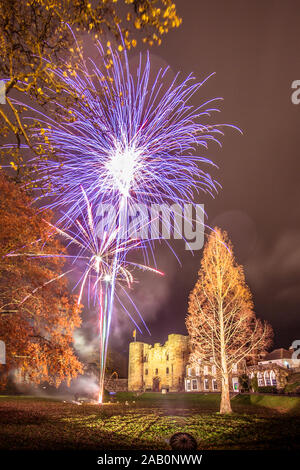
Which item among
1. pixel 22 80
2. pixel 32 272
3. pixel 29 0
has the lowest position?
pixel 32 272

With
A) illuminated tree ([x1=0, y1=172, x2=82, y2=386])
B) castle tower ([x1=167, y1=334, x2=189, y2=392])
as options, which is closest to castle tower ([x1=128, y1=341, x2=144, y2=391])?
castle tower ([x1=167, y1=334, x2=189, y2=392])

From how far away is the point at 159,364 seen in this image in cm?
5597

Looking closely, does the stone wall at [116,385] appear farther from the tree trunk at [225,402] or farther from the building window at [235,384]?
the tree trunk at [225,402]

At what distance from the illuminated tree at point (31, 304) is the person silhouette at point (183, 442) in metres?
4.34

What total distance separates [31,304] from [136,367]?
166 feet

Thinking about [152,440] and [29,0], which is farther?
[152,440]

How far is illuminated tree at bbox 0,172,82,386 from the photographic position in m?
10.6

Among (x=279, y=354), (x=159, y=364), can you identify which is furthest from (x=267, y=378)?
(x=159, y=364)

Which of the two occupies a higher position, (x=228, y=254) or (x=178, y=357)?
(x=228, y=254)

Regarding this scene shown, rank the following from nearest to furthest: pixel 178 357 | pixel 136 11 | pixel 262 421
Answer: pixel 136 11, pixel 262 421, pixel 178 357
